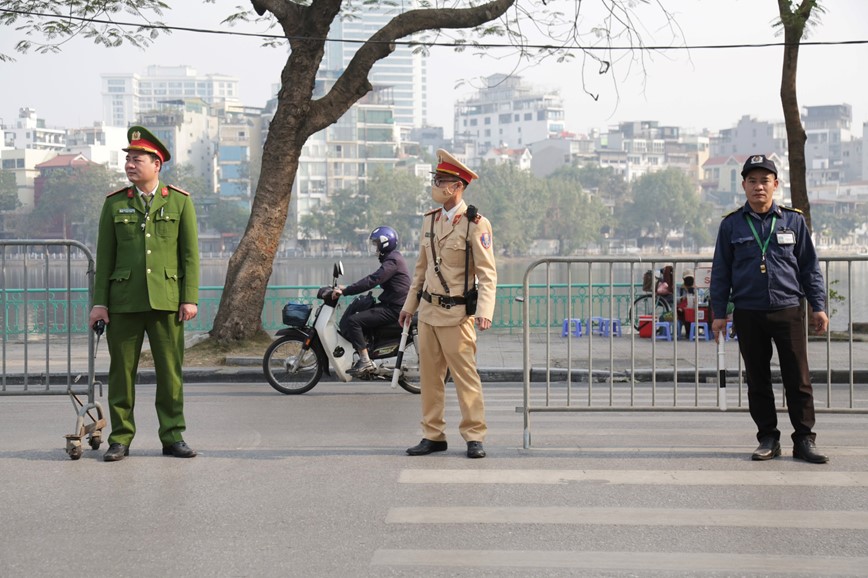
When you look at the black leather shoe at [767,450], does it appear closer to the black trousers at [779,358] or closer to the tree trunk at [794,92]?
the black trousers at [779,358]

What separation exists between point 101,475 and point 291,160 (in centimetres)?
832

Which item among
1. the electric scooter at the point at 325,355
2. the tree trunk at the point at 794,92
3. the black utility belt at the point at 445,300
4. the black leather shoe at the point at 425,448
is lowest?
the black leather shoe at the point at 425,448

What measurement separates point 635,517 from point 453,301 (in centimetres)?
188

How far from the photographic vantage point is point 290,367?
34.4 feet

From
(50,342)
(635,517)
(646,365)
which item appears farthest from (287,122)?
(635,517)

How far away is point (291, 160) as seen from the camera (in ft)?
46.9

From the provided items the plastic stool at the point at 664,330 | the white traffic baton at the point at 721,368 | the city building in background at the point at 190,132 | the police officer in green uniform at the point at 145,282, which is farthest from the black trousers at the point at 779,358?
the city building in background at the point at 190,132

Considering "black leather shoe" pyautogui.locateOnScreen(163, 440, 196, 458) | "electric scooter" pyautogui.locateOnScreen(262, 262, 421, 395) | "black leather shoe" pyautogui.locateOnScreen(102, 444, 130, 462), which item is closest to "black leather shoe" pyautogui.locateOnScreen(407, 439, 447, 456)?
"black leather shoe" pyautogui.locateOnScreen(163, 440, 196, 458)

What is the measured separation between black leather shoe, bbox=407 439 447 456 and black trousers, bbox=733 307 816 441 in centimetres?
178

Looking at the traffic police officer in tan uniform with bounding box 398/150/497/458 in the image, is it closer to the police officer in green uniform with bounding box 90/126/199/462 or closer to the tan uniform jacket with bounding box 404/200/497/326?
the tan uniform jacket with bounding box 404/200/497/326

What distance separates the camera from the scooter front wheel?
34.3 ft

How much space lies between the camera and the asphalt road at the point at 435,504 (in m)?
4.69

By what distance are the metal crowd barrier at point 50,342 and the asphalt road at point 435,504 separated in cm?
24

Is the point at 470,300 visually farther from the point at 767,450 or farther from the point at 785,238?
the point at 767,450
